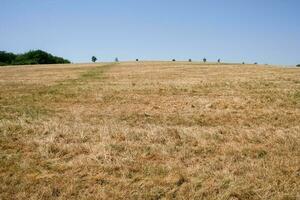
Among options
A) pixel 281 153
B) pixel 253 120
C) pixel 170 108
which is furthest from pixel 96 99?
pixel 281 153

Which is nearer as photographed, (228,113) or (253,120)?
(253,120)

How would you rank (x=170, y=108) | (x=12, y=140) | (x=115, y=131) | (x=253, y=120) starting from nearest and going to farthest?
(x=12, y=140) < (x=115, y=131) < (x=253, y=120) < (x=170, y=108)

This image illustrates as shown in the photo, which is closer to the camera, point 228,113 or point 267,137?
point 267,137

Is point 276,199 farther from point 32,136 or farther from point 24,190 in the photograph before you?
point 32,136

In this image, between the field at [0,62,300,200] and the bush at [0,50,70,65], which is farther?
the bush at [0,50,70,65]

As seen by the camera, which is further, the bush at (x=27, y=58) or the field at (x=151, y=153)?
the bush at (x=27, y=58)

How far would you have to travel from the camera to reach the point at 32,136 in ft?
29.1

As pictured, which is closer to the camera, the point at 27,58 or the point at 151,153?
the point at 151,153

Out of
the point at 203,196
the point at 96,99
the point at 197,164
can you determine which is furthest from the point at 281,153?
the point at 96,99

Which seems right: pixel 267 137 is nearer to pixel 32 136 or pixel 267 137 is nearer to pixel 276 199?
pixel 276 199

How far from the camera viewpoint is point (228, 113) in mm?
12320

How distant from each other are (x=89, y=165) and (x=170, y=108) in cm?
702

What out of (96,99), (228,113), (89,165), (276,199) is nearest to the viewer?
(276,199)

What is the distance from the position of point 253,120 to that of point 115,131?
4.63 metres
